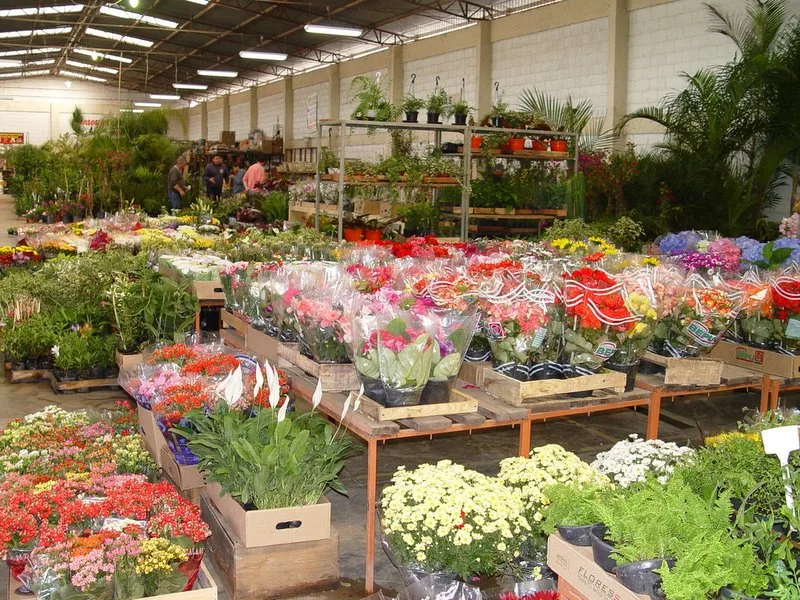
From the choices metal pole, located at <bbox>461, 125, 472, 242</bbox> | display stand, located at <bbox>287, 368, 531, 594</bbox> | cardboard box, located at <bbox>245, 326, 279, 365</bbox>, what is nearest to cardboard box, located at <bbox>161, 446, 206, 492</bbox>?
display stand, located at <bbox>287, 368, 531, 594</bbox>

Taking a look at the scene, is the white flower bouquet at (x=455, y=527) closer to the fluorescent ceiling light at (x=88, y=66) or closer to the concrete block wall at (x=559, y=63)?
the concrete block wall at (x=559, y=63)

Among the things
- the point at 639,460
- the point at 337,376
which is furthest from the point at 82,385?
the point at 639,460

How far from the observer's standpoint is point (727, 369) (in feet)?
13.6

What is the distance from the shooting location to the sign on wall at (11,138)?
2909 centimetres

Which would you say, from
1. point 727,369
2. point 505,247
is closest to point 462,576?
point 727,369

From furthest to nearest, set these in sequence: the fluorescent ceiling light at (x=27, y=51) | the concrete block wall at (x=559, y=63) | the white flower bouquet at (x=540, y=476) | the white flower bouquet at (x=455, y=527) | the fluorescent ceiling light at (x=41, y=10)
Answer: the fluorescent ceiling light at (x=27, y=51)
the fluorescent ceiling light at (x=41, y=10)
the concrete block wall at (x=559, y=63)
the white flower bouquet at (x=540, y=476)
the white flower bouquet at (x=455, y=527)

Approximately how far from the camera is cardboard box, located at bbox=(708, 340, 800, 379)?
4.15 meters

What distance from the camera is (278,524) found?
304 centimetres

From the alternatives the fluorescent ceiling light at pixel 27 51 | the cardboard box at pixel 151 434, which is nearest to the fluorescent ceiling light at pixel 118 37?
the fluorescent ceiling light at pixel 27 51

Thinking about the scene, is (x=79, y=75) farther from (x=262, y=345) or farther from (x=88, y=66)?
(x=262, y=345)

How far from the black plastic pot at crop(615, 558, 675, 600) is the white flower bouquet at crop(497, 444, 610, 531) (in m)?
0.63

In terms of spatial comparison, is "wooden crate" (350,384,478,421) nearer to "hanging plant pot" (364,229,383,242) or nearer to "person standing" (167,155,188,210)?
"hanging plant pot" (364,229,383,242)

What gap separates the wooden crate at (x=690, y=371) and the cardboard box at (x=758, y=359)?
0.50 meters

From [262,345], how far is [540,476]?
2060 millimetres
